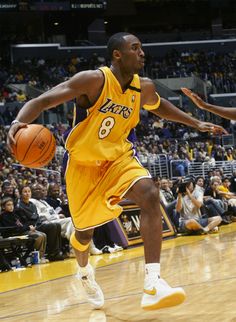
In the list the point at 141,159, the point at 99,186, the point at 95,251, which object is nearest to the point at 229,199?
the point at 141,159

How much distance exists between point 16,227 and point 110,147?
479 cm

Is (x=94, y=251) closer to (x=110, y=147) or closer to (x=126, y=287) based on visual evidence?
(x=126, y=287)

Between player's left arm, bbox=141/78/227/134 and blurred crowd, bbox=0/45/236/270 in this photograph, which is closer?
player's left arm, bbox=141/78/227/134

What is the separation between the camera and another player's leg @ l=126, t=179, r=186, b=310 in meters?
4.10

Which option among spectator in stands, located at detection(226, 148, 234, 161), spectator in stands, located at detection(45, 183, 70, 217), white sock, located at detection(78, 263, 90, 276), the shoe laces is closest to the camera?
the shoe laces

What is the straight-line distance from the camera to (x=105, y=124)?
184 inches

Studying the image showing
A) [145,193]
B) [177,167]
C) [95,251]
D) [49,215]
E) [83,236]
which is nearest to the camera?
[145,193]

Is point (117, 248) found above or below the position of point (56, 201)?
below

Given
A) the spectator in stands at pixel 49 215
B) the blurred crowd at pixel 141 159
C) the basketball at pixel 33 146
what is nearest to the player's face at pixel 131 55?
the basketball at pixel 33 146

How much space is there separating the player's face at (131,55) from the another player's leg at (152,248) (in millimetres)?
850

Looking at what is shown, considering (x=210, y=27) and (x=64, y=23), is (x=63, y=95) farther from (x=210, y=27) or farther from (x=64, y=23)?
(x=210, y=27)

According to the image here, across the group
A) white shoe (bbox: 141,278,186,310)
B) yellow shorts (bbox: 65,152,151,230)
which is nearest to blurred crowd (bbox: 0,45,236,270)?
yellow shorts (bbox: 65,152,151,230)

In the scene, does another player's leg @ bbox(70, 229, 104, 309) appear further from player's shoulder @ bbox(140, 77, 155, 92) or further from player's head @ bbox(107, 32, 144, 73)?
player's head @ bbox(107, 32, 144, 73)

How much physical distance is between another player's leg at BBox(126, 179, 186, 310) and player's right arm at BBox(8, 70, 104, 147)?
2.44 ft
